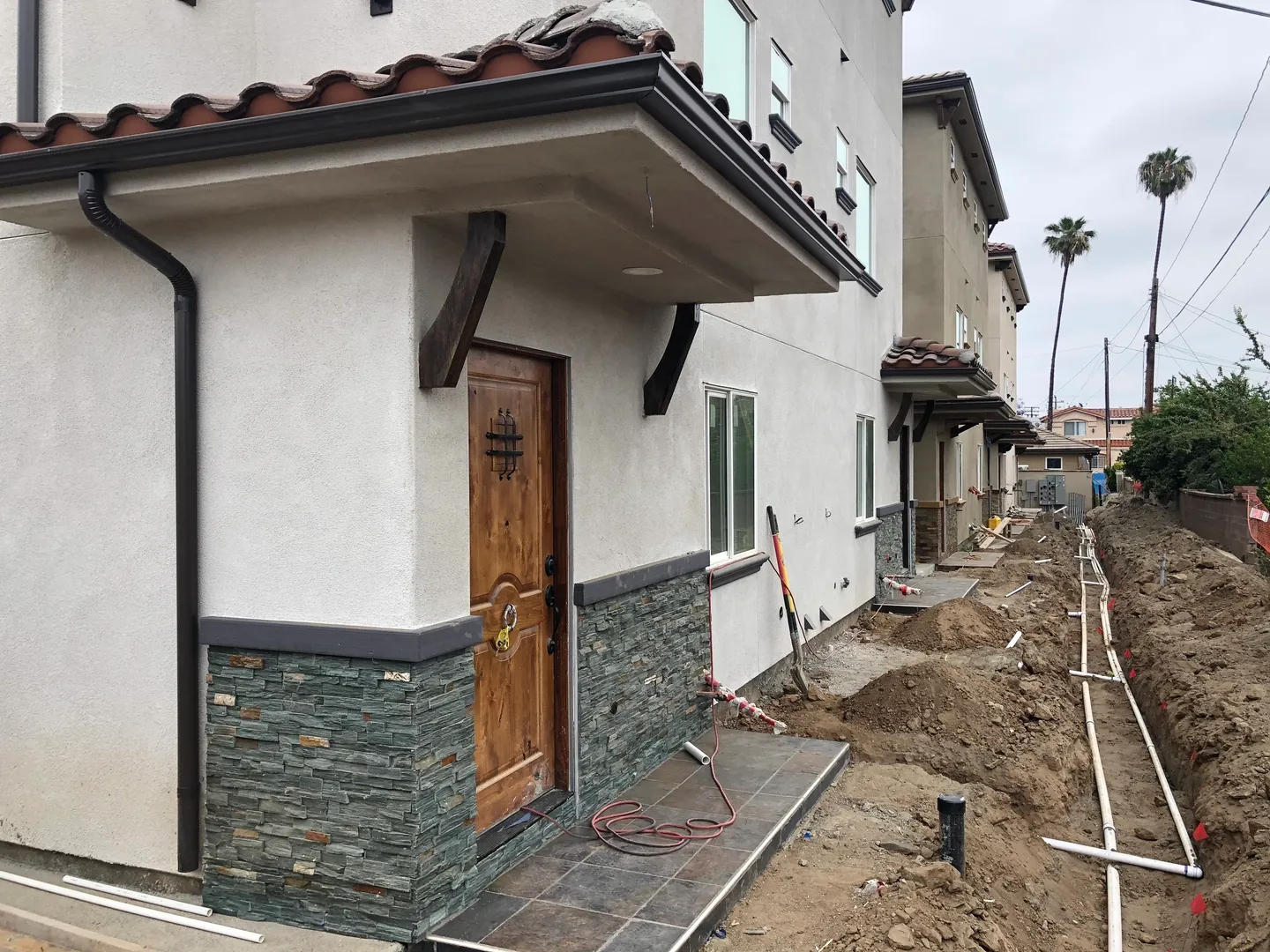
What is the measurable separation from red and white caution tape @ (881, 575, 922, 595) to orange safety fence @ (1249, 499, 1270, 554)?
519cm

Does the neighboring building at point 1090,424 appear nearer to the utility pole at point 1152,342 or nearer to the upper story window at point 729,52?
the utility pole at point 1152,342

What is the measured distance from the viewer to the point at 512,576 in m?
4.98

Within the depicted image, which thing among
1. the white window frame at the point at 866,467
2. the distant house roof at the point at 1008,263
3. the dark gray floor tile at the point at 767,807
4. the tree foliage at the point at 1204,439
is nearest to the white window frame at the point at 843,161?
the white window frame at the point at 866,467

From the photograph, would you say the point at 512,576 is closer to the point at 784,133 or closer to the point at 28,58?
the point at 28,58

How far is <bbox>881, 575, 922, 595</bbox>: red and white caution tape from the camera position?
14.4m

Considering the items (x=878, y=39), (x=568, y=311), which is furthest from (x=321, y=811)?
(x=878, y=39)

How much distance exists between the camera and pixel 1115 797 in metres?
8.23

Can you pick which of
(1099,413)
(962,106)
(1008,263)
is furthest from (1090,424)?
(962,106)

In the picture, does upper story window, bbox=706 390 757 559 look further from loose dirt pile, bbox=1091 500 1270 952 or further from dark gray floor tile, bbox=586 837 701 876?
loose dirt pile, bbox=1091 500 1270 952

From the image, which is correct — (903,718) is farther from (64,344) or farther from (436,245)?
(64,344)

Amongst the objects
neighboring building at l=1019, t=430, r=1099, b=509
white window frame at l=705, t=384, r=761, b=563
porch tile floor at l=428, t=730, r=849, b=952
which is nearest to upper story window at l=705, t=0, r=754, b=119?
white window frame at l=705, t=384, r=761, b=563

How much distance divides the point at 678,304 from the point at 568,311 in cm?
106

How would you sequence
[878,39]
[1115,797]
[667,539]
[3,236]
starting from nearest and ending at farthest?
[3,236] → [667,539] → [1115,797] → [878,39]

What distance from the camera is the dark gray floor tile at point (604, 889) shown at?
4316mm
